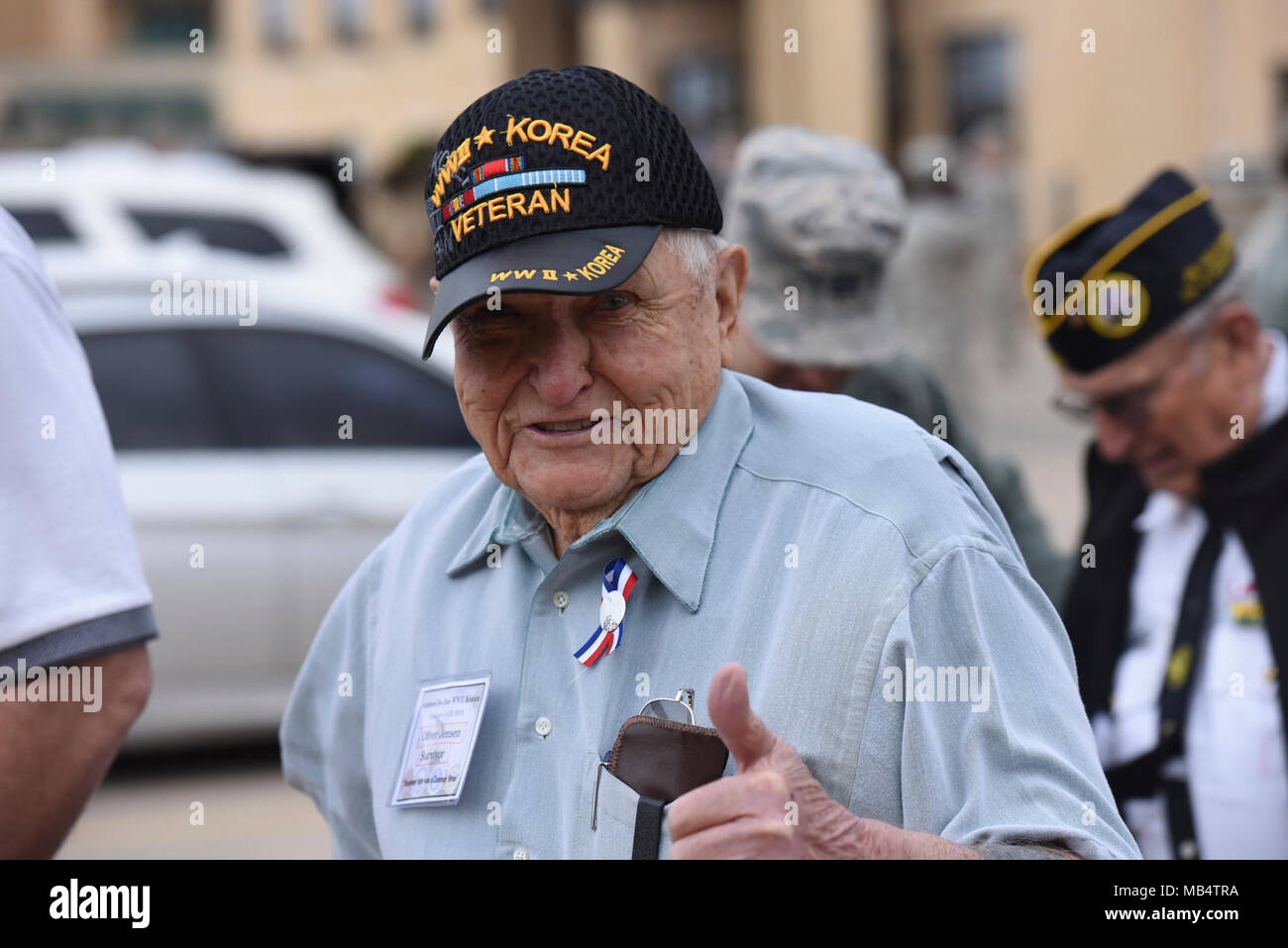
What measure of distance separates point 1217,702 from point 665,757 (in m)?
1.68

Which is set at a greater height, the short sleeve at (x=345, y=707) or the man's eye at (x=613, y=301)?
the man's eye at (x=613, y=301)

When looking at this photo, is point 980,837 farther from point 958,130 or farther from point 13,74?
point 13,74

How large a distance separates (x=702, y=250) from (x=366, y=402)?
5.37 meters

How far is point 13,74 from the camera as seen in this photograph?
131 feet

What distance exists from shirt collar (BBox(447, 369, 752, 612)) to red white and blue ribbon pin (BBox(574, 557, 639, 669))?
35 millimetres

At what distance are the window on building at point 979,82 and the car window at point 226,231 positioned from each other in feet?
58.0

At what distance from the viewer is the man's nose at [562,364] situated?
1855 millimetres

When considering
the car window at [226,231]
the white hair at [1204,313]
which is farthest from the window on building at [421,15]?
the white hair at [1204,313]

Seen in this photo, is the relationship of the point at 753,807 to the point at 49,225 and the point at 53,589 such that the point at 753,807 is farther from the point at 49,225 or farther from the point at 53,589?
the point at 49,225

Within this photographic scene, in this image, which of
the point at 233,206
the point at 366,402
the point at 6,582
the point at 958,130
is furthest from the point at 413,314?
the point at 958,130

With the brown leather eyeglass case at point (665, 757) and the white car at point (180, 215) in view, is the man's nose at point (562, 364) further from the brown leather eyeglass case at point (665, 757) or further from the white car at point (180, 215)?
the white car at point (180, 215)

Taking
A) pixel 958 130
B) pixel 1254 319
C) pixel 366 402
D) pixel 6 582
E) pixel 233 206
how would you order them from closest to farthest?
pixel 6 582, pixel 1254 319, pixel 366 402, pixel 233 206, pixel 958 130

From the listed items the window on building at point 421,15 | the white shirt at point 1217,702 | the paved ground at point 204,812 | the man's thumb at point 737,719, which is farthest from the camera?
the window on building at point 421,15

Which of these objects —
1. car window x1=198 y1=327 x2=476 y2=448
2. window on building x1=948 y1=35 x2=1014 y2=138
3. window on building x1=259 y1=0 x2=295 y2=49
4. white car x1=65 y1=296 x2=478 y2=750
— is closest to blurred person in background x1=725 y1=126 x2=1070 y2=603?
white car x1=65 y1=296 x2=478 y2=750
